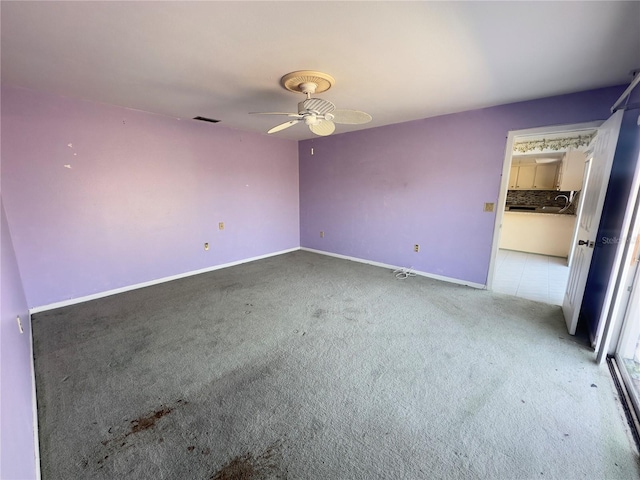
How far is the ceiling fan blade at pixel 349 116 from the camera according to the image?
226cm

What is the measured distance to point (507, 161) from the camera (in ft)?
10.3

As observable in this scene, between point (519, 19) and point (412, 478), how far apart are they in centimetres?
248

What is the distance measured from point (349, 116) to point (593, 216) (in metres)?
2.24

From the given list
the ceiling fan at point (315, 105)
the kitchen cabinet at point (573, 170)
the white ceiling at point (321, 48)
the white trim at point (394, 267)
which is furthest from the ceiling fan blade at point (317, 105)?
the kitchen cabinet at point (573, 170)

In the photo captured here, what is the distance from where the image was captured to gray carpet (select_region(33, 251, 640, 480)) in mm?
1347

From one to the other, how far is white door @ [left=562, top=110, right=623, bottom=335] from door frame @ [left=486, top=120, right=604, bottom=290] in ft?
0.75

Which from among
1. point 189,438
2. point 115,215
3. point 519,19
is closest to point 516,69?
point 519,19

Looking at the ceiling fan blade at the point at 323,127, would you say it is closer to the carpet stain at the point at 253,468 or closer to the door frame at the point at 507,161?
the door frame at the point at 507,161

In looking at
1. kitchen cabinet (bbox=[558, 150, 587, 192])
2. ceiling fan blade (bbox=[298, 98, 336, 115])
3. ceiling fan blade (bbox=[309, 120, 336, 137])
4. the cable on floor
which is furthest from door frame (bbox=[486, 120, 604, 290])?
kitchen cabinet (bbox=[558, 150, 587, 192])

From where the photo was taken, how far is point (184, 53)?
1.88m

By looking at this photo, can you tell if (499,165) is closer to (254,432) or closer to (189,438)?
(254,432)

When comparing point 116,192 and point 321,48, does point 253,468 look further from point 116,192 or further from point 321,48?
point 116,192

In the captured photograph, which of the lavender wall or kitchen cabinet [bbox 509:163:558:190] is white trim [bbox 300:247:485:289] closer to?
the lavender wall

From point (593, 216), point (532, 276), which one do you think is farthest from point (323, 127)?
point (532, 276)
